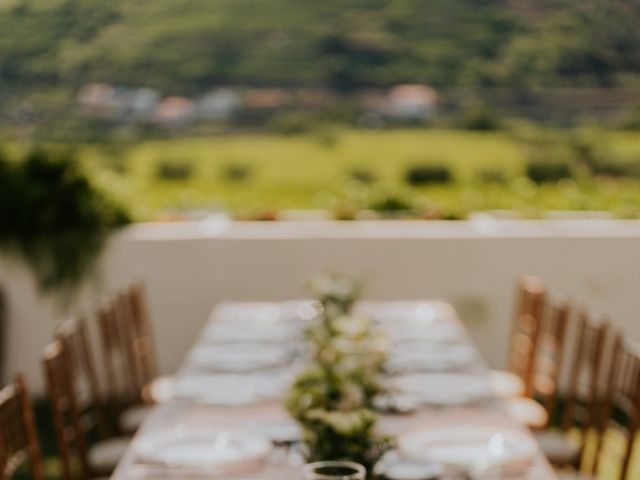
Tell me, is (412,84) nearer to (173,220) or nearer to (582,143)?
(582,143)

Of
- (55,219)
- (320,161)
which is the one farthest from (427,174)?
(55,219)

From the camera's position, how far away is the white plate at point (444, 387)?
2893 mm

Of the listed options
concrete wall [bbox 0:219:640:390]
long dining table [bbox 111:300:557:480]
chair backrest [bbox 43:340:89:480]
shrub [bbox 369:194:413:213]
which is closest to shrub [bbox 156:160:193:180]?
shrub [bbox 369:194:413:213]

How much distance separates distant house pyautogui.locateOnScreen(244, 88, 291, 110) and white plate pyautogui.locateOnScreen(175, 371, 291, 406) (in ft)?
24.5

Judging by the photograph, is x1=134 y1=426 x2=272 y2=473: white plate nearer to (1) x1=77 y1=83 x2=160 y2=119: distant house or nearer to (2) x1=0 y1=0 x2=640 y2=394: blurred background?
(2) x1=0 y1=0 x2=640 y2=394: blurred background

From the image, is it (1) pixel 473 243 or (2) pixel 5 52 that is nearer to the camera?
(1) pixel 473 243

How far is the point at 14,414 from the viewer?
2479 mm

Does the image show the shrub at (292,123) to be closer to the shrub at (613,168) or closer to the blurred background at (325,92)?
the blurred background at (325,92)

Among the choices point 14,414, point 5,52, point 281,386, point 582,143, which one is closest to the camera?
point 14,414

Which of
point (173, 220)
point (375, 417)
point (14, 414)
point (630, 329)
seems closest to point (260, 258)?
point (173, 220)

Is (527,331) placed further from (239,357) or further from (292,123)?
(292,123)

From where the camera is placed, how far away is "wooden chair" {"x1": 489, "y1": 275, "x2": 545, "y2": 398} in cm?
396

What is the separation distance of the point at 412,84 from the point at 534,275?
591 centimetres

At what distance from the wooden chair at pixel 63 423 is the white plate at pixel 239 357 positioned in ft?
1.21
